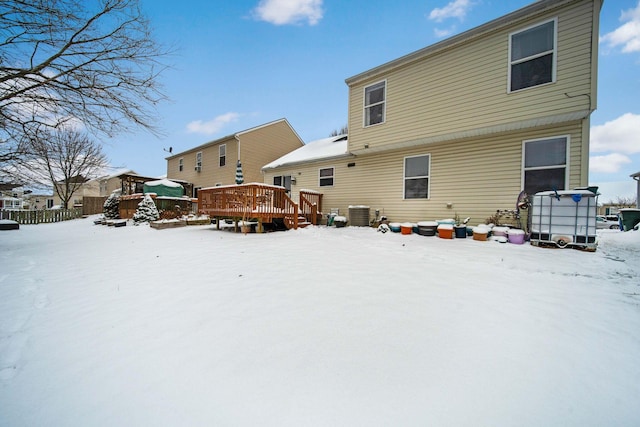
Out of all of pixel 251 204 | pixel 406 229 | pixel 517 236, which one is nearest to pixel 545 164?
pixel 517 236

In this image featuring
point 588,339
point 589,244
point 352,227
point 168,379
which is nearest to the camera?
point 168,379

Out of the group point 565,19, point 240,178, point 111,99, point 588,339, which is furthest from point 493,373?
point 240,178

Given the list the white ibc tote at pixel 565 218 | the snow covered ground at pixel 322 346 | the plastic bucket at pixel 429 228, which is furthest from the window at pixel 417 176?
the snow covered ground at pixel 322 346

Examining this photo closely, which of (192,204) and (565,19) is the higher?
(565,19)

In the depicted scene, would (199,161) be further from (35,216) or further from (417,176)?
(417,176)

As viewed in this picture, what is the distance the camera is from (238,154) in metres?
14.7

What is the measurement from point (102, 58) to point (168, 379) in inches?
266

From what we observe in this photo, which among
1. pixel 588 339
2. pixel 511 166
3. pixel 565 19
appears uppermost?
pixel 565 19

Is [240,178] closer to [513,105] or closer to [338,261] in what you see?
[338,261]

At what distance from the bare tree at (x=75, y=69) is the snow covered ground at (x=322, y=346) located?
3.86 metres

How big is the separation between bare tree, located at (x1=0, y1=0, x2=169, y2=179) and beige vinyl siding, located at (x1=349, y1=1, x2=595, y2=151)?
21.6 ft

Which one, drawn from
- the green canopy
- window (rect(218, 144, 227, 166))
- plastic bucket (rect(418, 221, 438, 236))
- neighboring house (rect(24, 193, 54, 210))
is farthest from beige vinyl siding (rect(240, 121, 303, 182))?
neighboring house (rect(24, 193, 54, 210))

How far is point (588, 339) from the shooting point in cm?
198

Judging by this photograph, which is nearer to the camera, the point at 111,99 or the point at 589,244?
the point at 589,244
